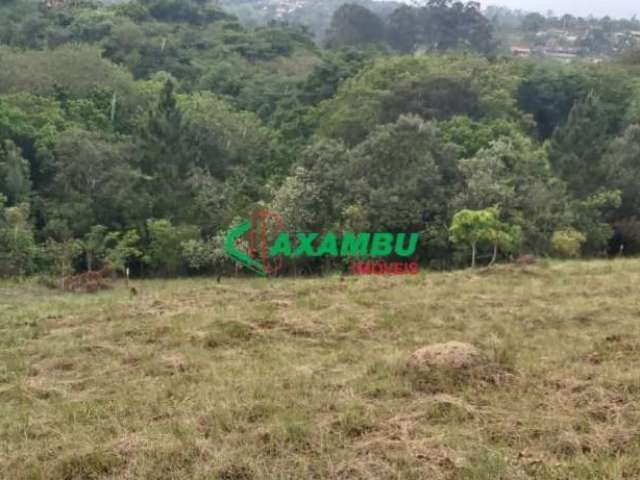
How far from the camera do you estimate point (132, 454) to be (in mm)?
4605

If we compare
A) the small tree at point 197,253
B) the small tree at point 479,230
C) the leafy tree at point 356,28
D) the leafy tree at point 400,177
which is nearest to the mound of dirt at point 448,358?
the small tree at point 479,230

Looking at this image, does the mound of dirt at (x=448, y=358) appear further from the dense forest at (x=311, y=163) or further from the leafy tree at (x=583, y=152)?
the leafy tree at (x=583, y=152)

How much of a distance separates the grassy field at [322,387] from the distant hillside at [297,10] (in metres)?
88.0

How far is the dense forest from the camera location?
15.7 meters

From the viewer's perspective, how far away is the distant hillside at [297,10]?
103688mm

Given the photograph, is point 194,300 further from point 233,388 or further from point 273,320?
point 233,388

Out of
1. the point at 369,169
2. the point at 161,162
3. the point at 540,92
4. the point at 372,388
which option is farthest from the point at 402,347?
the point at 540,92

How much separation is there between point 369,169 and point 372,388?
424 inches

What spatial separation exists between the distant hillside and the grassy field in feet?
289

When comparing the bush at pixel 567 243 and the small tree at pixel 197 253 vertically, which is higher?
the bush at pixel 567 243

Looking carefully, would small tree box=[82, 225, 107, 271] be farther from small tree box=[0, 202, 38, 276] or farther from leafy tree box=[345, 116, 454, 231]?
leafy tree box=[345, 116, 454, 231]

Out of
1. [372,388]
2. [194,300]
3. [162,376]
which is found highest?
[372,388]

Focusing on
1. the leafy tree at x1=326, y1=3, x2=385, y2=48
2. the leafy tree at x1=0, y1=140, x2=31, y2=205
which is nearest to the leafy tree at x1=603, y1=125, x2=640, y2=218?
the leafy tree at x1=0, y1=140, x2=31, y2=205

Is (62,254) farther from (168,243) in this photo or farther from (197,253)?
(197,253)
